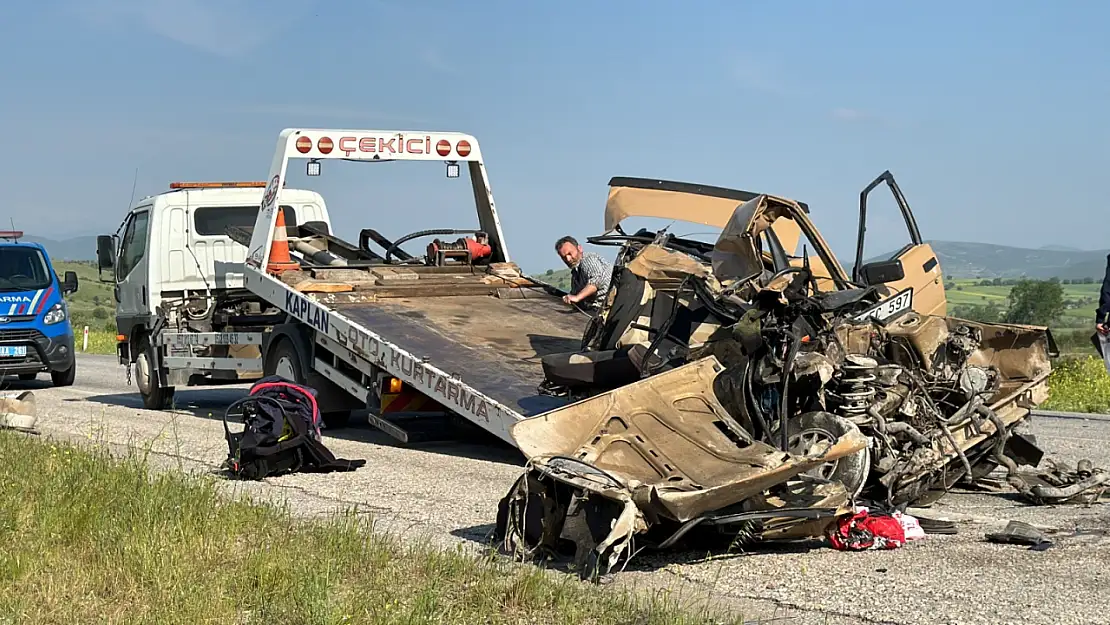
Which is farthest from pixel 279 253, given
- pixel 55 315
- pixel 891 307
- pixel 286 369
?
pixel 891 307

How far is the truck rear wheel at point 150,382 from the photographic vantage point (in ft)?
48.5

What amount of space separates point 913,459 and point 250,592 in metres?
4.01

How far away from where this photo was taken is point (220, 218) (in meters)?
14.8

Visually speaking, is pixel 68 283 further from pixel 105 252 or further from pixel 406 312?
pixel 406 312

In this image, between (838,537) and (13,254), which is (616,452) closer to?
(838,537)

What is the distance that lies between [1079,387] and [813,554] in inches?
469

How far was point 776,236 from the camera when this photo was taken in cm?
912

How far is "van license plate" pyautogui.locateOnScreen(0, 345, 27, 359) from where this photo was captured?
17.0m

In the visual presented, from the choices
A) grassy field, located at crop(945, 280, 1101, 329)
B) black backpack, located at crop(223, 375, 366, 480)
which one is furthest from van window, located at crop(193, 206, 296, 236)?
grassy field, located at crop(945, 280, 1101, 329)

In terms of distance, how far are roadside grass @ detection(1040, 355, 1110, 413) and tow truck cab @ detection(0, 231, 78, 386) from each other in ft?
41.5

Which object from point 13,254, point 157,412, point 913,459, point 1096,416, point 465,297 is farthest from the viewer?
point 13,254

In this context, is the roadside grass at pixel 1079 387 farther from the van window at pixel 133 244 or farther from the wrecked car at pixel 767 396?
the van window at pixel 133 244

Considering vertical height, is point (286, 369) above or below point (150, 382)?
above

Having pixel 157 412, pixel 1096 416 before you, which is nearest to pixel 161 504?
pixel 157 412
